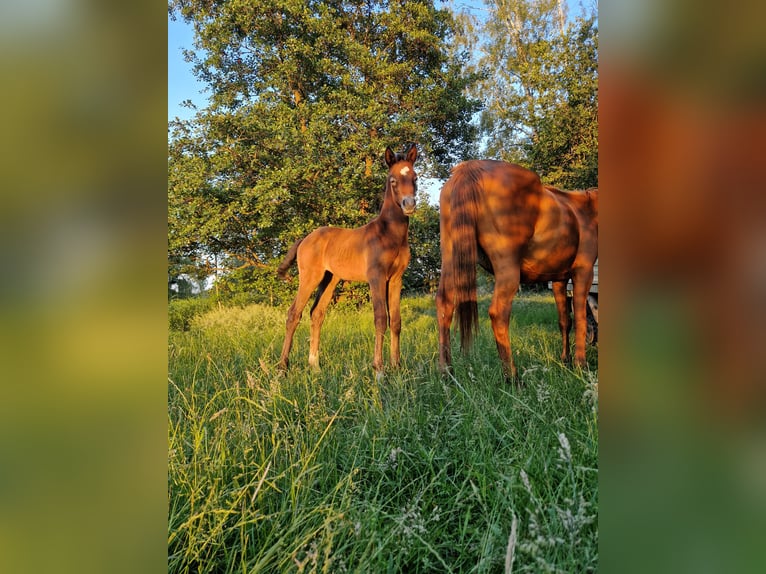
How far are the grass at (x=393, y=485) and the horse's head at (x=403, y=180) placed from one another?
118cm

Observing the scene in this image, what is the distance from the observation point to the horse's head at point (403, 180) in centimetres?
278

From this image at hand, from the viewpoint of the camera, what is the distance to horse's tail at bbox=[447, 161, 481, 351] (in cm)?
232

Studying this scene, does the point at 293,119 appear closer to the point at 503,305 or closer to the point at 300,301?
the point at 300,301

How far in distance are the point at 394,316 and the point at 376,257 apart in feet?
1.57

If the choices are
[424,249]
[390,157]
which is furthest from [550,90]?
[390,157]

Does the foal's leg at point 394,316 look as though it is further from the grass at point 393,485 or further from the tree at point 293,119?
the tree at point 293,119

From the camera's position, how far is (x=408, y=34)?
332 inches

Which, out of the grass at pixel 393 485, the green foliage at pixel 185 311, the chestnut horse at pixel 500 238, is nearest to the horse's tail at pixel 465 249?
the chestnut horse at pixel 500 238

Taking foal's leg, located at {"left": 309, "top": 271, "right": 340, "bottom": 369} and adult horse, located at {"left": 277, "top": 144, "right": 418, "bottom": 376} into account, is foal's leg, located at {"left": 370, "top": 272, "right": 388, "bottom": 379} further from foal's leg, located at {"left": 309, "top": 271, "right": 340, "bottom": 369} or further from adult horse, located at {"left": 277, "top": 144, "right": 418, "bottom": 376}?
foal's leg, located at {"left": 309, "top": 271, "right": 340, "bottom": 369}

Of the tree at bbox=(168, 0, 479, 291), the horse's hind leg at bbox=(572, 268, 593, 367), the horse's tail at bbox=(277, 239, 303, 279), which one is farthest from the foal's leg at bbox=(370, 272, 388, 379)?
the tree at bbox=(168, 0, 479, 291)
